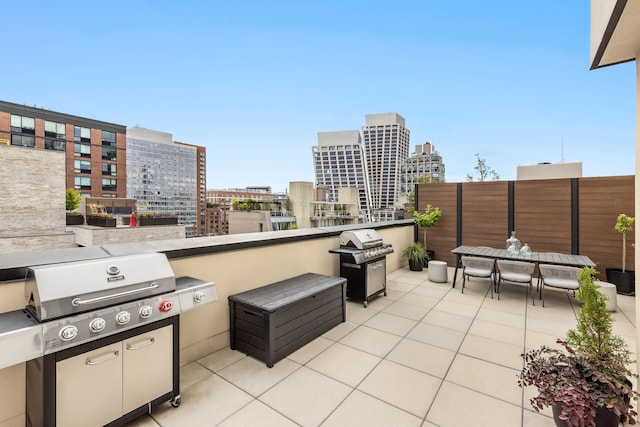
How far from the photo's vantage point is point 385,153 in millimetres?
69812

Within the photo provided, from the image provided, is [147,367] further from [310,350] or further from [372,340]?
[372,340]

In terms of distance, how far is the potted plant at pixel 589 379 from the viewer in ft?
4.56

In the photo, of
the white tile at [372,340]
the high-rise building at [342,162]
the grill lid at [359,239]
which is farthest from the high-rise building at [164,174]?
the white tile at [372,340]

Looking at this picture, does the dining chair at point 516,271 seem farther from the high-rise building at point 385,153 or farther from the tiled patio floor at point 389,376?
the high-rise building at point 385,153

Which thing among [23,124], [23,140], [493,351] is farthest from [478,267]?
[23,124]

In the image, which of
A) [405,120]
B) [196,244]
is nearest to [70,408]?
[196,244]

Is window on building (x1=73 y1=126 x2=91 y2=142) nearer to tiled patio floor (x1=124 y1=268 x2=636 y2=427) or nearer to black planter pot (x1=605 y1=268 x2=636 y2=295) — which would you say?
tiled patio floor (x1=124 y1=268 x2=636 y2=427)

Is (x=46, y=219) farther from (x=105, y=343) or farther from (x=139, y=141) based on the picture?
(x=139, y=141)

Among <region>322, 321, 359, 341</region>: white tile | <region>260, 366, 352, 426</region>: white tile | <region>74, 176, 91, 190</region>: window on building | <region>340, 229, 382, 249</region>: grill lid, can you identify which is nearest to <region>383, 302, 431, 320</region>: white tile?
<region>322, 321, 359, 341</region>: white tile

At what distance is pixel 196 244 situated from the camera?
2566 millimetres

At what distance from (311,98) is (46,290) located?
23.6 m

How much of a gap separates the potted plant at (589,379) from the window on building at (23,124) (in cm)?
4890

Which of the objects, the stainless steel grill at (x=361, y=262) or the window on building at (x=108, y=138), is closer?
the stainless steel grill at (x=361, y=262)

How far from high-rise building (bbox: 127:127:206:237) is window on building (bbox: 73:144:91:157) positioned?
449 cm
